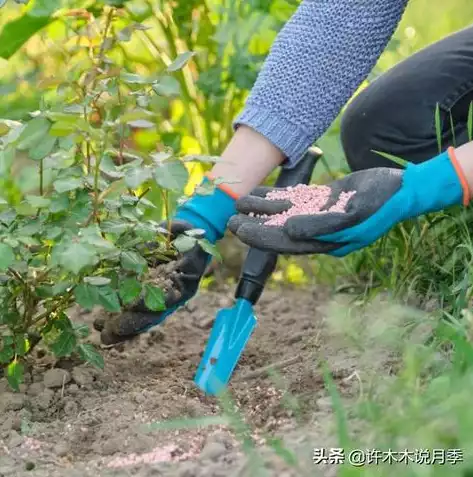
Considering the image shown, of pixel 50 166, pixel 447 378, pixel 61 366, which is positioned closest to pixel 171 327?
pixel 61 366

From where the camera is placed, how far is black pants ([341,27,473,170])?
2.04 meters

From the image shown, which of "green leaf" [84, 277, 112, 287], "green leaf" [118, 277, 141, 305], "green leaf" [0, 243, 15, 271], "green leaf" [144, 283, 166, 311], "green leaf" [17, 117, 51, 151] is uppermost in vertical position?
"green leaf" [17, 117, 51, 151]

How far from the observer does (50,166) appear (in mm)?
1551

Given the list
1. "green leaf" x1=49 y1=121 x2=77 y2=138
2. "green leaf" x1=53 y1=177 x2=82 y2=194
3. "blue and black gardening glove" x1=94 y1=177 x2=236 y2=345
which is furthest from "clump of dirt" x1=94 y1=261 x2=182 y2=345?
"green leaf" x1=49 y1=121 x2=77 y2=138

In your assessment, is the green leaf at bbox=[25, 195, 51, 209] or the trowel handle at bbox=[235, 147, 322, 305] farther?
the trowel handle at bbox=[235, 147, 322, 305]

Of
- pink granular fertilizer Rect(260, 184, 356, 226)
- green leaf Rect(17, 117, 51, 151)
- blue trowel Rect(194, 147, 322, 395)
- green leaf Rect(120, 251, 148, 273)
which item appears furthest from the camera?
blue trowel Rect(194, 147, 322, 395)

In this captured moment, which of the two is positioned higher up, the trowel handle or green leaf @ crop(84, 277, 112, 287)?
green leaf @ crop(84, 277, 112, 287)

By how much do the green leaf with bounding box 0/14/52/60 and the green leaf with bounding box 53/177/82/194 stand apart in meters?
0.85

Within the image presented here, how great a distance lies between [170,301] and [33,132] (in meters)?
0.43

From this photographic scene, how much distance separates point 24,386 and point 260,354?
0.46 m

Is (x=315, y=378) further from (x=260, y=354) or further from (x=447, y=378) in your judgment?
(x=447, y=378)

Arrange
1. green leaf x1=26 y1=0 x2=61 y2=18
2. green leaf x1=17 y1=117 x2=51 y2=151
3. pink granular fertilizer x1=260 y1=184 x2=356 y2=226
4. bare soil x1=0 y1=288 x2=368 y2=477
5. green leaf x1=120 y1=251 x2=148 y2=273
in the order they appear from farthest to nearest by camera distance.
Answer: green leaf x1=26 y1=0 x2=61 y2=18 → pink granular fertilizer x1=260 y1=184 x2=356 y2=226 → green leaf x1=120 y1=251 x2=148 y2=273 → green leaf x1=17 y1=117 x2=51 y2=151 → bare soil x1=0 y1=288 x2=368 y2=477

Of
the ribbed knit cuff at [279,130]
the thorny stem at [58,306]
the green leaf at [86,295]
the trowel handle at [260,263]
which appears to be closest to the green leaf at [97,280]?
the green leaf at [86,295]

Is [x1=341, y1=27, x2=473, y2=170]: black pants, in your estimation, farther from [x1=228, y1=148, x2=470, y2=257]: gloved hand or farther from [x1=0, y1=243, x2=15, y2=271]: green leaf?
[x1=0, y1=243, x2=15, y2=271]: green leaf
